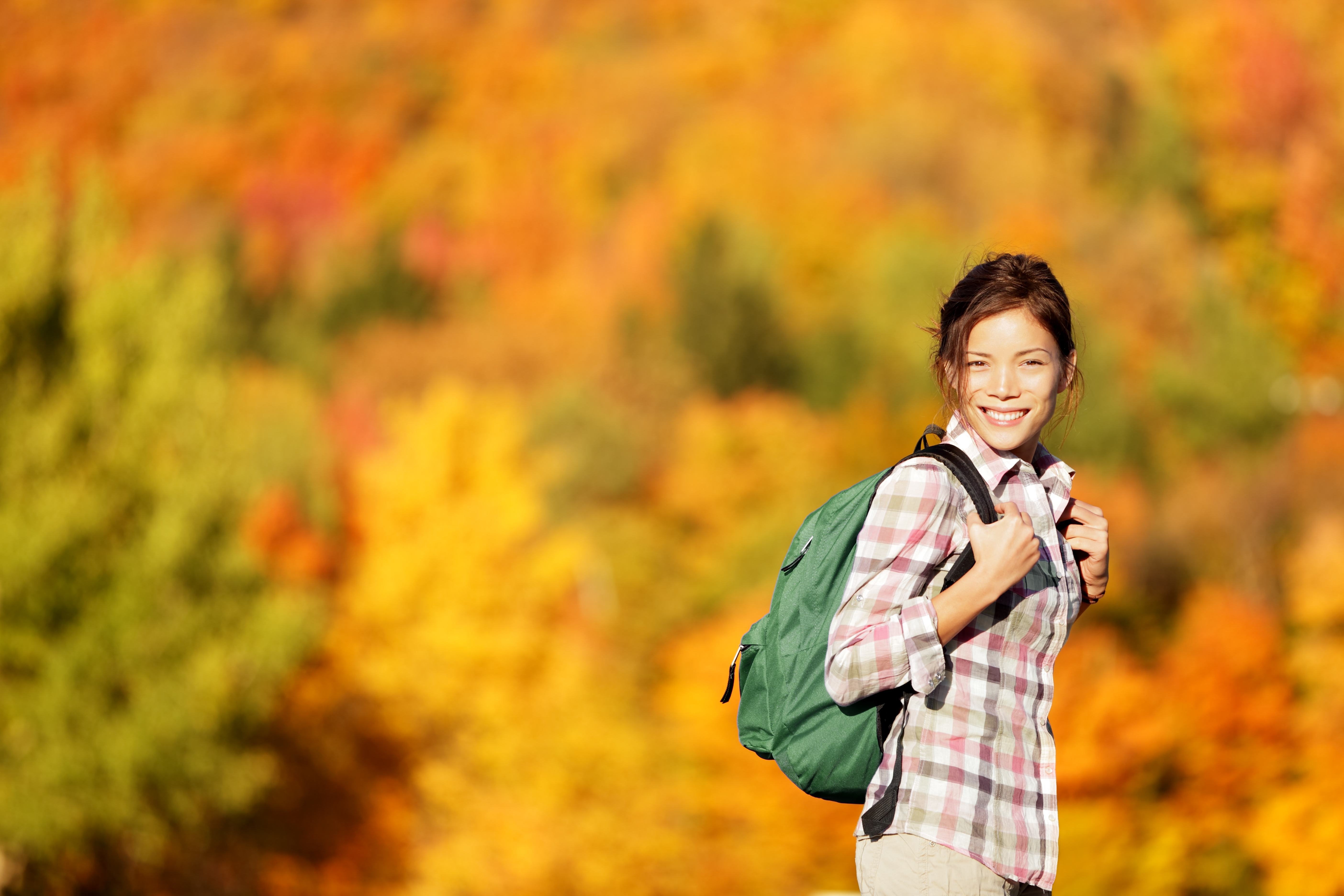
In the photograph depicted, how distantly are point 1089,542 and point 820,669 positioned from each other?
550mm

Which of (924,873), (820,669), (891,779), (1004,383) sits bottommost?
(924,873)

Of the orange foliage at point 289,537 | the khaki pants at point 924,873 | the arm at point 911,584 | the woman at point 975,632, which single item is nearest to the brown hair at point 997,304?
the woman at point 975,632

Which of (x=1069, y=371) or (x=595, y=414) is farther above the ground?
(x=595, y=414)

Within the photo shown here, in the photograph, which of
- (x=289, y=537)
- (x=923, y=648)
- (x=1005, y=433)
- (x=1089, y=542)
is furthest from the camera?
(x=289, y=537)

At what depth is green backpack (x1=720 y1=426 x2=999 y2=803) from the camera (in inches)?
79.1

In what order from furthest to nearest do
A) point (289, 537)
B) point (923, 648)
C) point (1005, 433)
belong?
point (289, 537)
point (1005, 433)
point (923, 648)

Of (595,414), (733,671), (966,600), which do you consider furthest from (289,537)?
(966,600)

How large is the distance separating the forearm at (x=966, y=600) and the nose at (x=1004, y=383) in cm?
A: 33

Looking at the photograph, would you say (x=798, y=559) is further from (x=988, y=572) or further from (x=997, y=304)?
(x=997, y=304)

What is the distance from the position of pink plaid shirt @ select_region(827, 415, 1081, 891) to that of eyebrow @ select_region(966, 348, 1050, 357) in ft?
0.56

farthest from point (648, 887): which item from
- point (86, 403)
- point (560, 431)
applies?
point (560, 431)

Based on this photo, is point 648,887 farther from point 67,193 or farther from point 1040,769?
point 1040,769

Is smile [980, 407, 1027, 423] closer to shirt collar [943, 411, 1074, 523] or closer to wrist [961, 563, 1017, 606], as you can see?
shirt collar [943, 411, 1074, 523]

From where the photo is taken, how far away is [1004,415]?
2.17m
